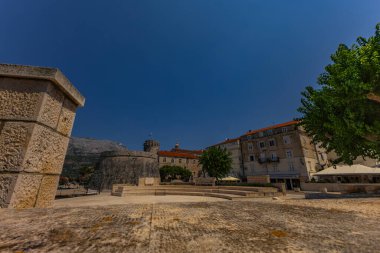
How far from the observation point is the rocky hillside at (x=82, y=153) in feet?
212

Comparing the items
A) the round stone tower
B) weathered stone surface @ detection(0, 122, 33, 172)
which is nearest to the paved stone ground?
weathered stone surface @ detection(0, 122, 33, 172)

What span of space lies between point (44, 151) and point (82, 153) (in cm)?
9904

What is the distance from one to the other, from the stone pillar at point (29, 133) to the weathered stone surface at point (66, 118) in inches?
2.9

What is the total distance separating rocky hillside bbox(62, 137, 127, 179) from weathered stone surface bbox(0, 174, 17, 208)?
67365 millimetres

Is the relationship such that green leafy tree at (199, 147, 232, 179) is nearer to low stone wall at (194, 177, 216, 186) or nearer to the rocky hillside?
low stone wall at (194, 177, 216, 186)

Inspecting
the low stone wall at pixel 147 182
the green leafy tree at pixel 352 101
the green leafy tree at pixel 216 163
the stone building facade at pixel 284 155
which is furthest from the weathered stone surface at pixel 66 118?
the stone building facade at pixel 284 155

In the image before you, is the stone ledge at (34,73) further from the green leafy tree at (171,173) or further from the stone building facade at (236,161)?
the green leafy tree at (171,173)

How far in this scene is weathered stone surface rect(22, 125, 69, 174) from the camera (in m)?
3.47

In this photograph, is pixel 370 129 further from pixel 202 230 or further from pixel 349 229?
pixel 202 230

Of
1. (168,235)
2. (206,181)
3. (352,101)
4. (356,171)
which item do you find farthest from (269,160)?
(168,235)

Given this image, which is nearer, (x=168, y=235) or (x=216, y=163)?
(x=168, y=235)

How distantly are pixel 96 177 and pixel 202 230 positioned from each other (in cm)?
4413

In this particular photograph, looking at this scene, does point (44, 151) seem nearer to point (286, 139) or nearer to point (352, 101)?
point (352, 101)

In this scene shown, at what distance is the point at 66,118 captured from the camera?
454 centimetres
